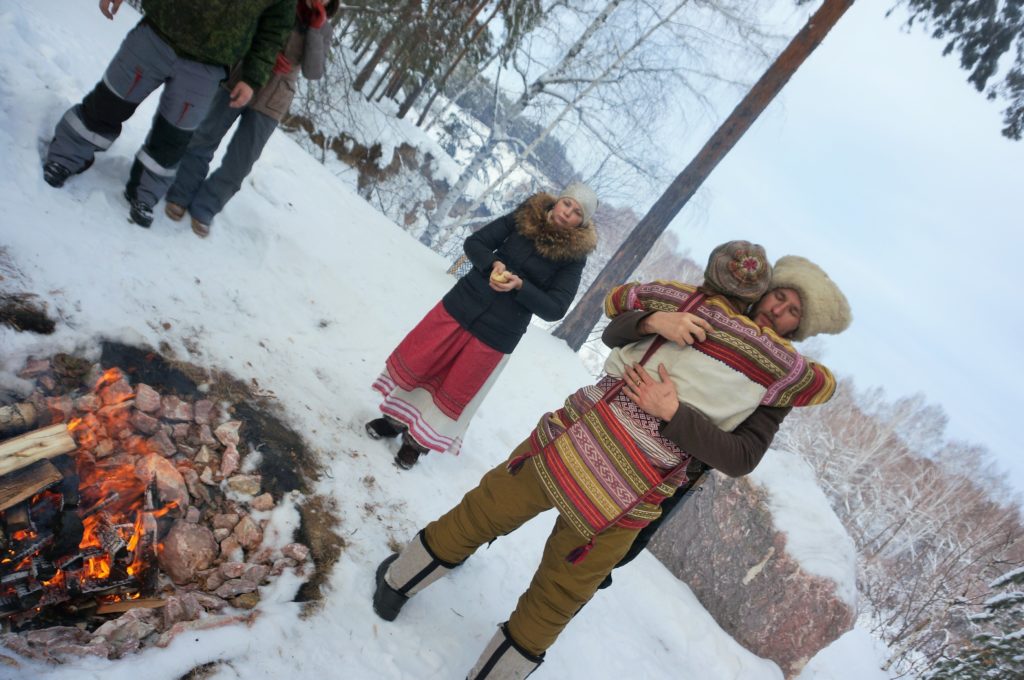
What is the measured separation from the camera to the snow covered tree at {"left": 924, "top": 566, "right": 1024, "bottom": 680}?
2.65 m

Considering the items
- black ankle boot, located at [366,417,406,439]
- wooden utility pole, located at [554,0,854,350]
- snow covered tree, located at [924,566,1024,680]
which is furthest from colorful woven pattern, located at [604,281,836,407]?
wooden utility pole, located at [554,0,854,350]

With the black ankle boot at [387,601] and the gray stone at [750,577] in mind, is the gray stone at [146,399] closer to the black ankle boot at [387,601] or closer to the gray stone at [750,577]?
the black ankle boot at [387,601]

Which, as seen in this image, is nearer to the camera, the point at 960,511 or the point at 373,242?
the point at 373,242

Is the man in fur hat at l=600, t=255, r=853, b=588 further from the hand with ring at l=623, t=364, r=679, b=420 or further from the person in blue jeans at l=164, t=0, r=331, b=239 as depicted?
the person in blue jeans at l=164, t=0, r=331, b=239

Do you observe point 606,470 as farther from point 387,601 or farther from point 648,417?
point 387,601

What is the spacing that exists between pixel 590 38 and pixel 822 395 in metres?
9.90

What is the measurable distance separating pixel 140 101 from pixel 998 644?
5.48m

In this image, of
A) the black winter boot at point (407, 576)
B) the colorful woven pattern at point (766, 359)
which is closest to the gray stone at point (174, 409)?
the black winter boot at point (407, 576)

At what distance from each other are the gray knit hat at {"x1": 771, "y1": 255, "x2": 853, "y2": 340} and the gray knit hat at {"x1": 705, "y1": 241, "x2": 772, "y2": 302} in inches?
2.9

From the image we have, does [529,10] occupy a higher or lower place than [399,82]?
higher

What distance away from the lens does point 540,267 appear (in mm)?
2793

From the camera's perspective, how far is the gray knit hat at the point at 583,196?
103 inches

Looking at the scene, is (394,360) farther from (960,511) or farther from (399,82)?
(960,511)

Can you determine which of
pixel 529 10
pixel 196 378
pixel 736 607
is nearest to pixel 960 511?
pixel 736 607
